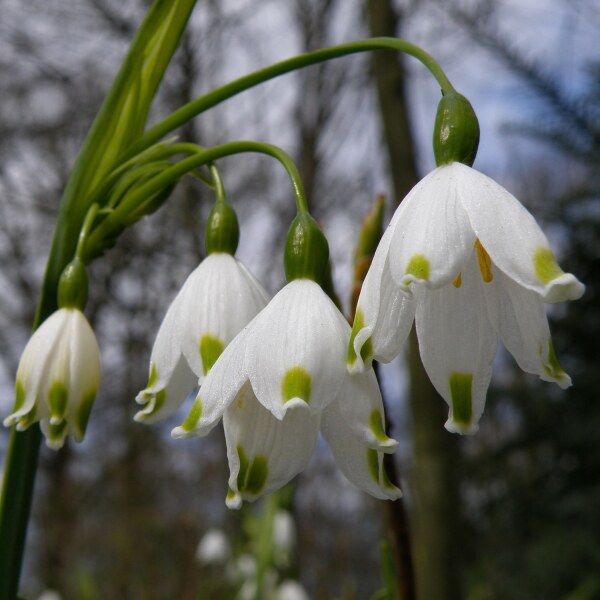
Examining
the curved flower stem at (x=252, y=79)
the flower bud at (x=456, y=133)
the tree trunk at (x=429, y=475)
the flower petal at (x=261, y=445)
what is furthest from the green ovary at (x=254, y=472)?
the tree trunk at (x=429, y=475)

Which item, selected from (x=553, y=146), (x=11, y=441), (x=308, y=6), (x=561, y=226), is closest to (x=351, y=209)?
(x=308, y=6)

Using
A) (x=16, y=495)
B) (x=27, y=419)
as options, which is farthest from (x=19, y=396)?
(x=16, y=495)

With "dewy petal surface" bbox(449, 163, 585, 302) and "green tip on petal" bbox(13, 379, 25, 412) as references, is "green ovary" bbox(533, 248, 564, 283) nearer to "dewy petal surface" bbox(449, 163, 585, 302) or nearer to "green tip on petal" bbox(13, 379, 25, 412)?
"dewy petal surface" bbox(449, 163, 585, 302)

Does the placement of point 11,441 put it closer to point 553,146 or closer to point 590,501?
point 553,146

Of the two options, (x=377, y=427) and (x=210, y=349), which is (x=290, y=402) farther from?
(x=210, y=349)

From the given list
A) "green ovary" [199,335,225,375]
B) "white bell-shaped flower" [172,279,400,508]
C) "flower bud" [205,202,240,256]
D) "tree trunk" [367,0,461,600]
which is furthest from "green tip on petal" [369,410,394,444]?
"tree trunk" [367,0,461,600]

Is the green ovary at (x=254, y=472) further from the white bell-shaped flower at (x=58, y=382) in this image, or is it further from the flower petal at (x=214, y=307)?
the white bell-shaped flower at (x=58, y=382)

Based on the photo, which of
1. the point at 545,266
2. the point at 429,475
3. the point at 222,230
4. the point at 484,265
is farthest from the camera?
the point at 429,475
